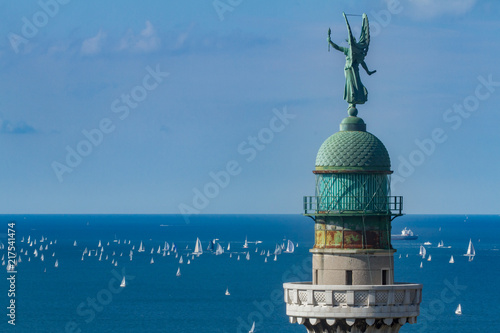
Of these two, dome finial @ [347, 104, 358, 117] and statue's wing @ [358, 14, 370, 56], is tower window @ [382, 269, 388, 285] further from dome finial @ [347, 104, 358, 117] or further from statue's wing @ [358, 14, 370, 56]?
statue's wing @ [358, 14, 370, 56]

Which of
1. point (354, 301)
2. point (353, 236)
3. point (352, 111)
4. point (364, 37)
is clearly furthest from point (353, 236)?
point (364, 37)

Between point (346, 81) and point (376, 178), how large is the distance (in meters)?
3.62

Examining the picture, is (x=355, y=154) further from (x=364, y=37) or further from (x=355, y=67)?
(x=364, y=37)

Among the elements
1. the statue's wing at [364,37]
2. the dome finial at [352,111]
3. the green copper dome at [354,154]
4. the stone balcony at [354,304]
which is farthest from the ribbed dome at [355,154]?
the stone balcony at [354,304]

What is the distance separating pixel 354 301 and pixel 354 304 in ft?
0.30

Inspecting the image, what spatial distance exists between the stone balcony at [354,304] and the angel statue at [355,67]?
603 centimetres

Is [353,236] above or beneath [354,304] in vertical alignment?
above

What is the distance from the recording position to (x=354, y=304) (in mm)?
38281

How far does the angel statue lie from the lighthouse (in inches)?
60.1

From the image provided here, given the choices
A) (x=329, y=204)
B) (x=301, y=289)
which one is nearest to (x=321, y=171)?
(x=329, y=204)

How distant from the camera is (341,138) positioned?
1565 inches

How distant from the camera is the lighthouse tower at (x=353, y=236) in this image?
38.7 metres

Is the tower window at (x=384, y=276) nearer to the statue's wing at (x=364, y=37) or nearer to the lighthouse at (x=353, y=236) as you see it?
the lighthouse at (x=353, y=236)

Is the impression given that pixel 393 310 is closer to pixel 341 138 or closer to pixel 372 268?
pixel 372 268
